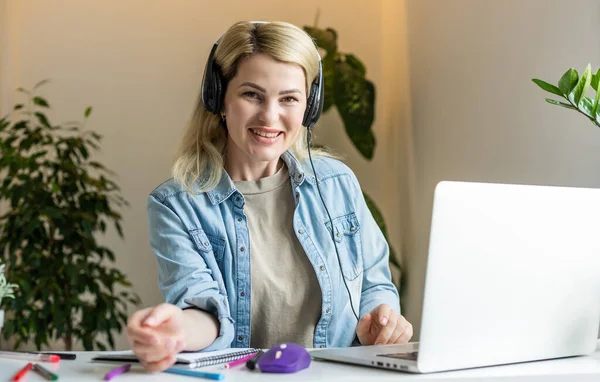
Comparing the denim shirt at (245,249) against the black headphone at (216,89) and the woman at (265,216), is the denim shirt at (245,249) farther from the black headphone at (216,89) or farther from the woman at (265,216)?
the black headphone at (216,89)

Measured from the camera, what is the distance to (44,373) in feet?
3.13

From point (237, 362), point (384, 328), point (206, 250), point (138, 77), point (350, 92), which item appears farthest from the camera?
point (138, 77)

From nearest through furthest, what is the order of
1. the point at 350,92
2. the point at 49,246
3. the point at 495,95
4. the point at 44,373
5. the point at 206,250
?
the point at 44,373
the point at 206,250
the point at 495,95
the point at 49,246
the point at 350,92

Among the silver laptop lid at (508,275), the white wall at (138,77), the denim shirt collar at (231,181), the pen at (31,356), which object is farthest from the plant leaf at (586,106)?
the white wall at (138,77)

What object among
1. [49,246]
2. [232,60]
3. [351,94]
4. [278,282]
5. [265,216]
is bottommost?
[49,246]

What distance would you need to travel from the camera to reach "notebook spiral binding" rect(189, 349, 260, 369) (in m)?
1.02

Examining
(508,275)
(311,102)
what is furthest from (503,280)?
(311,102)

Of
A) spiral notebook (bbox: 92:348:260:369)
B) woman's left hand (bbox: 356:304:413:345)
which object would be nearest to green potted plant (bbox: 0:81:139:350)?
woman's left hand (bbox: 356:304:413:345)

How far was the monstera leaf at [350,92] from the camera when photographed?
328 centimetres

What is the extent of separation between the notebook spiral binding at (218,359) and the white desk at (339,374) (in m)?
0.02

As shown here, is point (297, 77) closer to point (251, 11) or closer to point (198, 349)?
point (198, 349)

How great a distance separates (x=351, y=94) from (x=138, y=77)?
3.25 ft

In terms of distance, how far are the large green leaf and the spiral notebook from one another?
223cm

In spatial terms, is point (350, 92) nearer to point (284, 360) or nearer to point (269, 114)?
point (269, 114)
